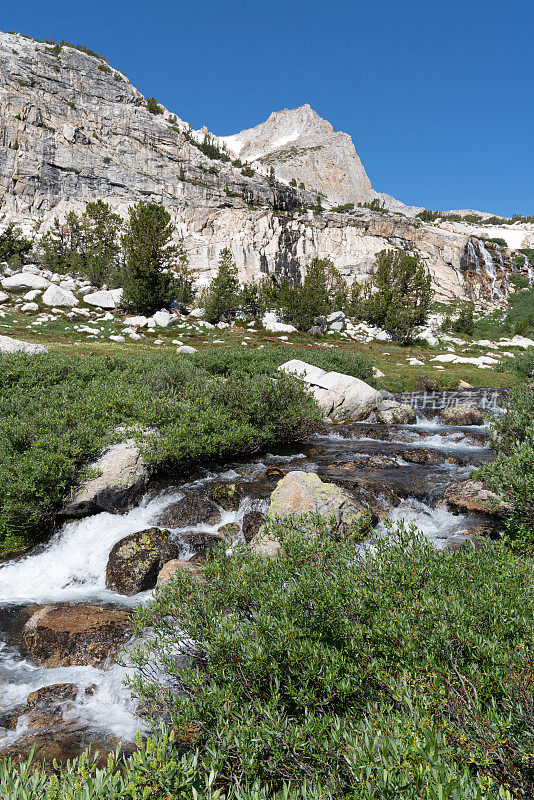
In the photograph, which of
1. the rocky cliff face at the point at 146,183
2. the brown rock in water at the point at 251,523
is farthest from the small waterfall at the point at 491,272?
the brown rock in water at the point at 251,523

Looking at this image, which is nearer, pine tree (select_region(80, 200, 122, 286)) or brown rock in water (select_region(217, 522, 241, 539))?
brown rock in water (select_region(217, 522, 241, 539))

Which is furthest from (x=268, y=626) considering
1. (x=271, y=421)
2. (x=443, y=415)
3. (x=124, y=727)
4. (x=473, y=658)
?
(x=443, y=415)

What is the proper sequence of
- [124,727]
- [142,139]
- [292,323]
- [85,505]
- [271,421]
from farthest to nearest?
1. [142,139]
2. [292,323]
3. [271,421]
4. [85,505]
5. [124,727]

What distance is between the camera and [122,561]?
30.7 ft

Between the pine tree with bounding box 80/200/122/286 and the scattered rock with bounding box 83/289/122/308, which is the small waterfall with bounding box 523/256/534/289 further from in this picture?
the scattered rock with bounding box 83/289/122/308

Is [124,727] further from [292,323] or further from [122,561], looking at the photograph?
[292,323]

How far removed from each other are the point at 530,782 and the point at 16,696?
23.7 ft

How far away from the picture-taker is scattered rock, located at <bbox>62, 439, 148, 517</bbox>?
11.0 meters

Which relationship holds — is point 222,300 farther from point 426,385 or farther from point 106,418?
point 106,418

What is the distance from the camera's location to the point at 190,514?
1084cm

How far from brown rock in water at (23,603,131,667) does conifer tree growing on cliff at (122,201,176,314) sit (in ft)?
155

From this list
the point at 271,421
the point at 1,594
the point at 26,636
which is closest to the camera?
the point at 26,636

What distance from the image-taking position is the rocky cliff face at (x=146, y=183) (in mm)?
90125

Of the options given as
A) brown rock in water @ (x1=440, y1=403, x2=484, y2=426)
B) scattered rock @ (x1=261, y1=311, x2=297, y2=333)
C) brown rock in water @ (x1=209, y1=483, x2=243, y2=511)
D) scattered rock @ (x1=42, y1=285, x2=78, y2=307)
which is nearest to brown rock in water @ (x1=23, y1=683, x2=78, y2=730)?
brown rock in water @ (x1=209, y1=483, x2=243, y2=511)
